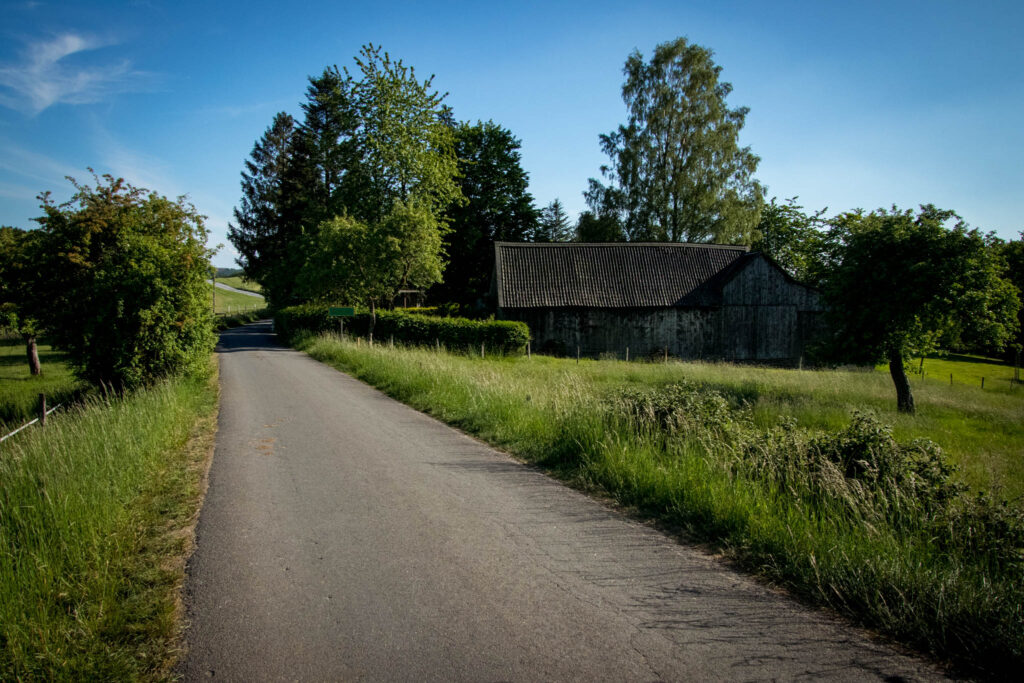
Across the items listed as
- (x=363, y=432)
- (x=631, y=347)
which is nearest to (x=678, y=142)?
(x=631, y=347)

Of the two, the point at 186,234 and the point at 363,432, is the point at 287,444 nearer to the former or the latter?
the point at 363,432

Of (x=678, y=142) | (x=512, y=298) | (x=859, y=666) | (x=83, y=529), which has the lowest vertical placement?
(x=859, y=666)

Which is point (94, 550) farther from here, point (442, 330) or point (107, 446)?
point (442, 330)

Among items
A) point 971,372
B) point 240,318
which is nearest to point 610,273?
point 971,372

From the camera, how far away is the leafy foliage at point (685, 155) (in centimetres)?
3650

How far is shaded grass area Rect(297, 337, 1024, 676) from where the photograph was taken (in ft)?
11.9

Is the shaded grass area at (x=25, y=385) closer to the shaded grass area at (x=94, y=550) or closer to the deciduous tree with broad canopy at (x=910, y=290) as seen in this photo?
the shaded grass area at (x=94, y=550)

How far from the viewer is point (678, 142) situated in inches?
1465

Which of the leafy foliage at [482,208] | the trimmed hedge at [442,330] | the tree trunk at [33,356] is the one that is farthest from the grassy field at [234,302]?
the tree trunk at [33,356]

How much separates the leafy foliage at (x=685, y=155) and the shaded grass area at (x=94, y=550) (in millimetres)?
35993

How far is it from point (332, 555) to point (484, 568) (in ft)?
4.55

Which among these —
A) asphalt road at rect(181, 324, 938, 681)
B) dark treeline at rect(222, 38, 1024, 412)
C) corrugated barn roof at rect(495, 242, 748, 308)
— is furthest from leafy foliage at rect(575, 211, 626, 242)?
asphalt road at rect(181, 324, 938, 681)

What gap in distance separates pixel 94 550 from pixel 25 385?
18.2 metres

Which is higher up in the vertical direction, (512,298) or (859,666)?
(512,298)
